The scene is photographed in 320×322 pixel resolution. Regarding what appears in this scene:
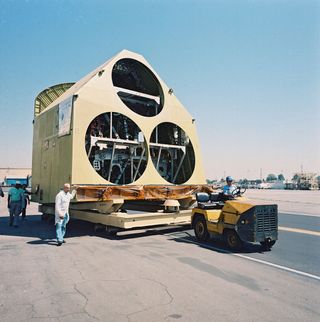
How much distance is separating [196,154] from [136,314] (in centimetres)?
827

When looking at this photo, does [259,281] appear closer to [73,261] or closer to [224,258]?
[224,258]

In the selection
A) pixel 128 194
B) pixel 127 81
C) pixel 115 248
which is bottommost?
pixel 115 248

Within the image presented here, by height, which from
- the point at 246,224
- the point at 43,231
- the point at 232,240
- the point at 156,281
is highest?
the point at 246,224

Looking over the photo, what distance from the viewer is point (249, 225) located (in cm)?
646

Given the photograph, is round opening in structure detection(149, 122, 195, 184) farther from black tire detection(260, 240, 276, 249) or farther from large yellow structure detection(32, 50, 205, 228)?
black tire detection(260, 240, 276, 249)

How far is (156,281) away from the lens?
463 centimetres

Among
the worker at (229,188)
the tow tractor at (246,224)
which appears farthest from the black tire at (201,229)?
the worker at (229,188)

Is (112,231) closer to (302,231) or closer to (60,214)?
(60,214)

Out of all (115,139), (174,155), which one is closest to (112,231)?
(115,139)

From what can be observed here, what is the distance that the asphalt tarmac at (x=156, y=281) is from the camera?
11.5 ft

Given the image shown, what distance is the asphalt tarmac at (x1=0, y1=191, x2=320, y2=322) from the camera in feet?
11.5

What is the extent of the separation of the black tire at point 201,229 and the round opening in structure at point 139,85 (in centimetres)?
488

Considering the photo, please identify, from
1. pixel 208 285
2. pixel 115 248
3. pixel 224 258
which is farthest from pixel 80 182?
pixel 208 285

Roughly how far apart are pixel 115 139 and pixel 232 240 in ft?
15.8
